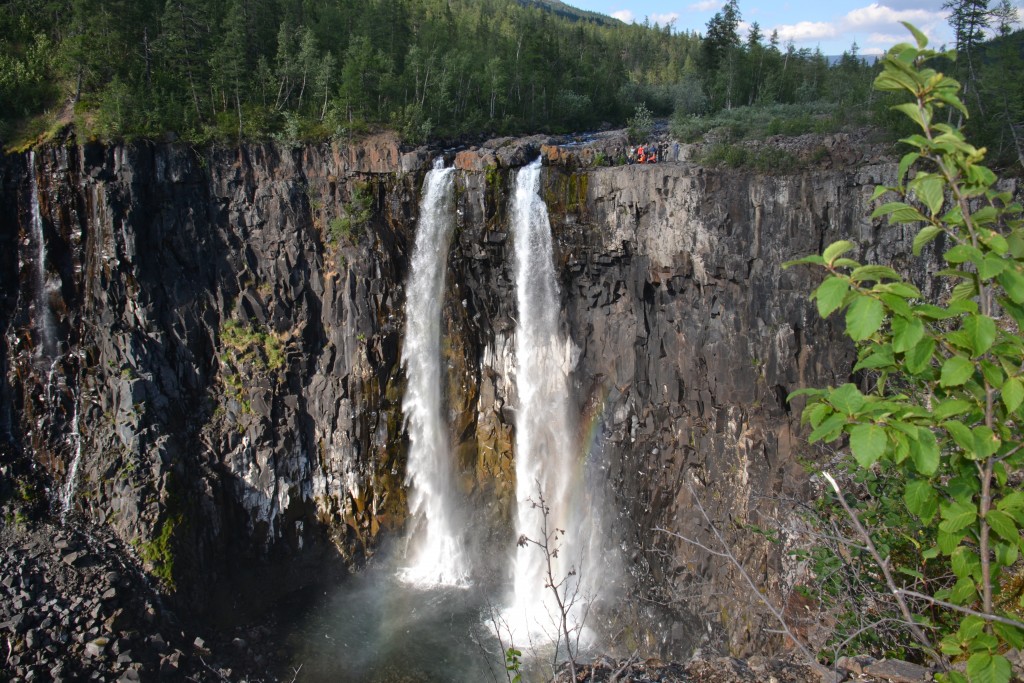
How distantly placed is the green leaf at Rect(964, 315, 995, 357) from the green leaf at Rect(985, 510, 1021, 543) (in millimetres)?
719

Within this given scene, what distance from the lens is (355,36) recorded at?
28484mm

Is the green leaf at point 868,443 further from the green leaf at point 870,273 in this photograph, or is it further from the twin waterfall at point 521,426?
the twin waterfall at point 521,426

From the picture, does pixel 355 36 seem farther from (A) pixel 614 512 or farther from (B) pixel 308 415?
(A) pixel 614 512

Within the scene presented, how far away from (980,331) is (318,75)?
25.3 meters

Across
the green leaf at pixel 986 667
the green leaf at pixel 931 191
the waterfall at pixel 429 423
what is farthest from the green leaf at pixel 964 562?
the waterfall at pixel 429 423

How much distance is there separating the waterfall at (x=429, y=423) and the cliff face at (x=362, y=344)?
0.48m

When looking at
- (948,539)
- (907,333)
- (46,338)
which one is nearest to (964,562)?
(948,539)

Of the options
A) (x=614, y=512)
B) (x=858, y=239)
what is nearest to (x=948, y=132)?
(x=858, y=239)

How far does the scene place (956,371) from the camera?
9.20ft

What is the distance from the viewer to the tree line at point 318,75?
2114 cm

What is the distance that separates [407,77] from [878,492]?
26177 mm

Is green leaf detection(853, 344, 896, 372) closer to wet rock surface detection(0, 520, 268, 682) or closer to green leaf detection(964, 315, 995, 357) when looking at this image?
green leaf detection(964, 315, 995, 357)

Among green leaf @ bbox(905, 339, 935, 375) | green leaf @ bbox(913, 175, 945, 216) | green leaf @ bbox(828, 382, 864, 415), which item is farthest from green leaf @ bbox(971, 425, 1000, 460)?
green leaf @ bbox(913, 175, 945, 216)

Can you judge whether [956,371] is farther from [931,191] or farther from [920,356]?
[931,191]
